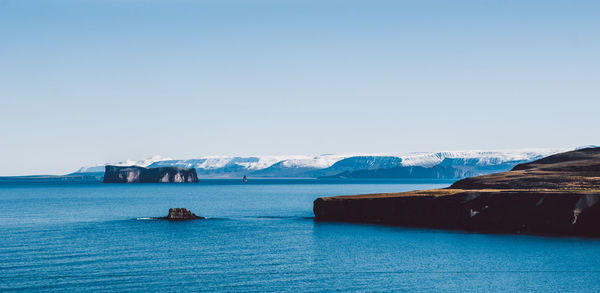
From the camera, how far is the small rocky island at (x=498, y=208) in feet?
377

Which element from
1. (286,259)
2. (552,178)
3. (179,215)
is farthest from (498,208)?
(179,215)

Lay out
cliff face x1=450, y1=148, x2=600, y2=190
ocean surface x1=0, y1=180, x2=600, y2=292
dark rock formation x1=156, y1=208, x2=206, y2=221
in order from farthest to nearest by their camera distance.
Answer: cliff face x1=450, y1=148, x2=600, y2=190
dark rock formation x1=156, y1=208, x2=206, y2=221
ocean surface x1=0, y1=180, x2=600, y2=292

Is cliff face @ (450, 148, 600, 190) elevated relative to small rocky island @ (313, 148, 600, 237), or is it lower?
elevated

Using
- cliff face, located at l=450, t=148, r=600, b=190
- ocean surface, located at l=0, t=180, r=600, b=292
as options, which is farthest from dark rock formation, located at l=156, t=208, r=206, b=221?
cliff face, located at l=450, t=148, r=600, b=190

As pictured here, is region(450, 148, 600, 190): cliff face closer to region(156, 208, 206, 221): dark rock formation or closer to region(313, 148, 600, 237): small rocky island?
region(313, 148, 600, 237): small rocky island

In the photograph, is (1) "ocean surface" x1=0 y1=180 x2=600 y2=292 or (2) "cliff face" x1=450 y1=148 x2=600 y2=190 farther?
(2) "cliff face" x1=450 y1=148 x2=600 y2=190

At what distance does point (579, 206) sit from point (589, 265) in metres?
35.6

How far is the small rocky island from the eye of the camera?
377 ft

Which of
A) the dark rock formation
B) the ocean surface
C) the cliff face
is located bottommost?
the ocean surface

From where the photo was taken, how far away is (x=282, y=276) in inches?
2904

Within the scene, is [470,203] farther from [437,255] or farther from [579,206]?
[437,255]

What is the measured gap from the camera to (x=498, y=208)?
406ft

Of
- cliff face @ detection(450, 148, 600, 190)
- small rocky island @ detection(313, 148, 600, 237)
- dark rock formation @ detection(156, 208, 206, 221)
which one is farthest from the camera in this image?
cliff face @ detection(450, 148, 600, 190)

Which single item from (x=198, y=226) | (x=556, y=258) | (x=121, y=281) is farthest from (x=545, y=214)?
(x=121, y=281)
